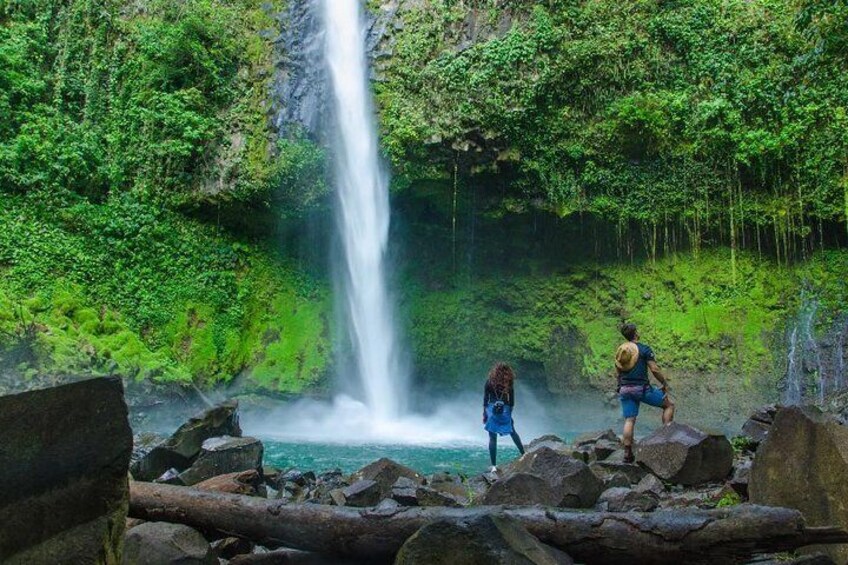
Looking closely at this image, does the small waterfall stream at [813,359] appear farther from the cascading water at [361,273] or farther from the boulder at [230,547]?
the boulder at [230,547]

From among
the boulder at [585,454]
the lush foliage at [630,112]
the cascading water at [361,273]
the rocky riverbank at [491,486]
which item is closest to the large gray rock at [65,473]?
the rocky riverbank at [491,486]

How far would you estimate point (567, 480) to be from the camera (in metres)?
4.45

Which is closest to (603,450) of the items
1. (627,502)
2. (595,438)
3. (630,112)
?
(595,438)

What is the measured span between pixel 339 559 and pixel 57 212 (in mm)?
14443

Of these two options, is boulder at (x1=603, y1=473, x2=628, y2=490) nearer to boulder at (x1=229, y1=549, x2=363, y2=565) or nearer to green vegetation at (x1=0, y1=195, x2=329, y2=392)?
boulder at (x1=229, y1=549, x2=363, y2=565)

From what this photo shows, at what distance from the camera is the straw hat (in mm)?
7133

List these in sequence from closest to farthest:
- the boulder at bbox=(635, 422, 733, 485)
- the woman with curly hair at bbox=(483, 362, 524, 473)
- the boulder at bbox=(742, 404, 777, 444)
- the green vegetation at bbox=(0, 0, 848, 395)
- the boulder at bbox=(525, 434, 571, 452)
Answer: the boulder at bbox=(635, 422, 733, 485), the boulder at bbox=(742, 404, 777, 444), the woman with curly hair at bbox=(483, 362, 524, 473), the boulder at bbox=(525, 434, 571, 452), the green vegetation at bbox=(0, 0, 848, 395)

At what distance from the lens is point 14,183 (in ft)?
48.2

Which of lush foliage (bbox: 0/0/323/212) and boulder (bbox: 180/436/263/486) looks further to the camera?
lush foliage (bbox: 0/0/323/212)

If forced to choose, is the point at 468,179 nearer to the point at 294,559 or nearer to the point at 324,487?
the point at 324,487

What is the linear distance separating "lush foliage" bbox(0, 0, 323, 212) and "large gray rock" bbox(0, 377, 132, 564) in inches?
542

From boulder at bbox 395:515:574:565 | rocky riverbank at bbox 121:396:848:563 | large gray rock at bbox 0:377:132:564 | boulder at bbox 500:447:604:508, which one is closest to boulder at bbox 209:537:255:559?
rocky riverbank at bbox 121:396:848:563

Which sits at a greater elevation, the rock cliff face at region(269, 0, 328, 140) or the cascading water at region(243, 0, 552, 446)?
the rock cliff face at region(269, 0, 328, 140)

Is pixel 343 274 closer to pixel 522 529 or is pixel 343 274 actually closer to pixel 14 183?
pixel 14 183
